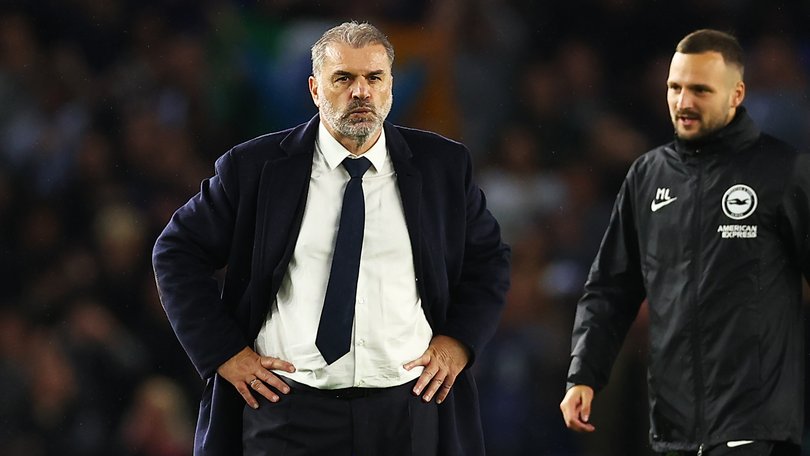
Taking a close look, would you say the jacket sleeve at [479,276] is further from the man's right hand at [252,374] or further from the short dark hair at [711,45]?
the short dark hair at [711,45]

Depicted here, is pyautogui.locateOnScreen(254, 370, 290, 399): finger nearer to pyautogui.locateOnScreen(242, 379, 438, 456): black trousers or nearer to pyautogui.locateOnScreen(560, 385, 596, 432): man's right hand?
pyautogui.locateOnScreen(242, 379, 438, 456): black trousers

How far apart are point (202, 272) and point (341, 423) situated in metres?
0.48

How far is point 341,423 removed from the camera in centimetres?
295

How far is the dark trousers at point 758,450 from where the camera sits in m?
3.31

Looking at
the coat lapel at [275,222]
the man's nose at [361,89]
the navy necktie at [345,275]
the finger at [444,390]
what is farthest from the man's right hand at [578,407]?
the man's nose at [361,89]

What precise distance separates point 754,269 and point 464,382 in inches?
32.3

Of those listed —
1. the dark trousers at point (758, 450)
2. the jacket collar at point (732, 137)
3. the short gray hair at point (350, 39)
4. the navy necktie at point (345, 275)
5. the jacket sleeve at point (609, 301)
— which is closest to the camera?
the navy necktie at point (345, 275)

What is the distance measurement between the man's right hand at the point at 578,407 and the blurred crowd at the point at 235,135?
2114 mm

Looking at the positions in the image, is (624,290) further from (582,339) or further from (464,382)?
(464,382)

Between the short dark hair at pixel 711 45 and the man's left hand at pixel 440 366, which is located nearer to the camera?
the man's left hand at pixel 440 366

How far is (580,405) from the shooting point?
3.57m

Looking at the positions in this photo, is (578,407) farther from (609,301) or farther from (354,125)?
(354,125)

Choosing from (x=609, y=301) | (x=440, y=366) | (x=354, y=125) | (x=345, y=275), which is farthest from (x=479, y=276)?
(x=609, y=301)

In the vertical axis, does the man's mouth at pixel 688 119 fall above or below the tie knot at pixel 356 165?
above
